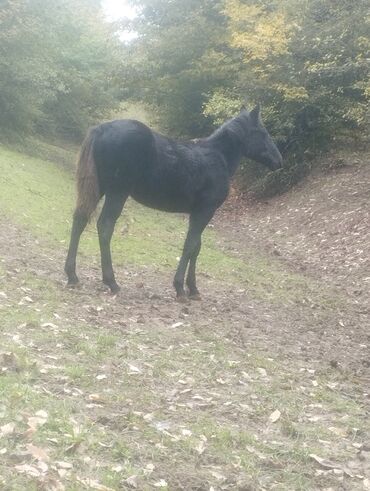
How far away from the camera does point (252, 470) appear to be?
413 cm

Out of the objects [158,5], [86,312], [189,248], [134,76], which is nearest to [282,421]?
[86,312]

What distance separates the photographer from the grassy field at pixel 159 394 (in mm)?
3922

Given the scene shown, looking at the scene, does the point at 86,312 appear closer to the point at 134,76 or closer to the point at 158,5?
the point at 134,76

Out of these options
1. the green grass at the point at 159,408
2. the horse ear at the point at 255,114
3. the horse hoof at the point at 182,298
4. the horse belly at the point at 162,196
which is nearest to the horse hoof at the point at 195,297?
the horse hoof at the point at 182,298

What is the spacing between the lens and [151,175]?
326 inches

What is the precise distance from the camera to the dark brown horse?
802 centimetres

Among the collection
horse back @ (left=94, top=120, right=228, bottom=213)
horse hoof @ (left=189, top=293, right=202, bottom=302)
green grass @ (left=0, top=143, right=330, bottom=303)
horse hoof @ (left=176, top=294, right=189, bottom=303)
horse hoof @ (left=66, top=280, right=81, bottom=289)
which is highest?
horse back @ (left=94, top=120, right=228, bottom=213)

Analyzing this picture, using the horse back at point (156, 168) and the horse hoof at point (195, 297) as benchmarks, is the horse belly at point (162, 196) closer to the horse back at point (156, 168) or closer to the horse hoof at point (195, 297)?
the horse back at point (156, 168)

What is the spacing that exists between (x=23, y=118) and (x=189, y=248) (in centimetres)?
1779

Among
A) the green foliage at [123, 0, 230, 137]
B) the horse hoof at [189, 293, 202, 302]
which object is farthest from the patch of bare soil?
the green foliage at [123, 0, 230, 137]

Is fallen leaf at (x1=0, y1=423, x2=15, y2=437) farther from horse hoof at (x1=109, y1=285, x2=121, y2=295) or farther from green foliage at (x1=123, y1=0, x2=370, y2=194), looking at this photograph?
green foliage at (x1=123, y1=0, x2=370, y2=194)

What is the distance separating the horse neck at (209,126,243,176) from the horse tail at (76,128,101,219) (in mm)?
1869

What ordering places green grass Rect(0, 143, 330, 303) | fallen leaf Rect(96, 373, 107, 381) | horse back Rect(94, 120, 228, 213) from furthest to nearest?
1. green grass Rect(0, 143, 330, 303)
2. horse back Rect(94, 120, 228, 213)
3. fallen leaf Rect(96, 373, 107, 381)

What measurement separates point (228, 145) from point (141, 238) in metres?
4.70
